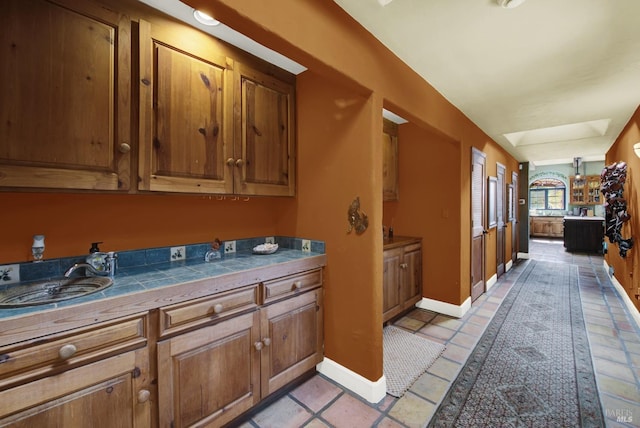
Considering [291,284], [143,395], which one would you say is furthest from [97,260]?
[291,284]

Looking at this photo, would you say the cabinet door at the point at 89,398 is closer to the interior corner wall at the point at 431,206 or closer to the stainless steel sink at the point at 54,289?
the stainless steel sink at the point at 54,289

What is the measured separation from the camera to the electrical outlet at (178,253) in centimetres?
188

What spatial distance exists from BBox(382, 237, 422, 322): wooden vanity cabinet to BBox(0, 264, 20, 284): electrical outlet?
2.53m

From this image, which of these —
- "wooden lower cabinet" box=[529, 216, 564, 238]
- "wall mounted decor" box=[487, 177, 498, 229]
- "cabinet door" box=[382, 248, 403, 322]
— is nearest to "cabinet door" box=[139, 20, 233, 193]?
"cabinet door" box=[382, 248, 403, 322]

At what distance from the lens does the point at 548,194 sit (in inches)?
387

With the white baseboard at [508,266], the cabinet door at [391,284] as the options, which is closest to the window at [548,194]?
the white baseboard at [508,266]

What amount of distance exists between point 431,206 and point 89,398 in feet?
10.8

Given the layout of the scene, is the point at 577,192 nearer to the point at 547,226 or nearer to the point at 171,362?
the point at 547,226

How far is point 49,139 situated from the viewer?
1.23 m

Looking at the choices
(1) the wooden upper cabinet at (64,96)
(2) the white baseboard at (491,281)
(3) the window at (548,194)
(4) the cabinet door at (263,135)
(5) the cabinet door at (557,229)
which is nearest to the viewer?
(1) the wooden upper cabinet at (64,96)

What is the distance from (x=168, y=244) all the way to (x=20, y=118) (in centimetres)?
98

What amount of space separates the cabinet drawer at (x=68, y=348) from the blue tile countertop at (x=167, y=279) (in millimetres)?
52

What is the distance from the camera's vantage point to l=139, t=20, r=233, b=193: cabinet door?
1.51 m

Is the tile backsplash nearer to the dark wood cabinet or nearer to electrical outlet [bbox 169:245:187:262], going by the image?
electrical outlet [bbox 169:245:187:262]
